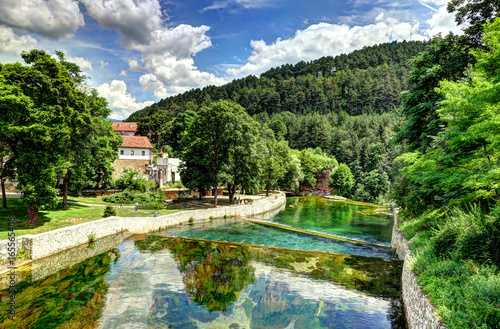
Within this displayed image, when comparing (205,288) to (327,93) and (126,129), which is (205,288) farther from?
(327,93)

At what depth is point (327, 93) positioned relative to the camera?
465ft

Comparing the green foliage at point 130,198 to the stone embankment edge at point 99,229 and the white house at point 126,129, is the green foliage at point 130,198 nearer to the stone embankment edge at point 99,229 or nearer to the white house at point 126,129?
the stone embankment edge at point 99,229

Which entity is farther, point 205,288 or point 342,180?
point 342,180

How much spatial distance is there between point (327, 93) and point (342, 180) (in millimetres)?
89757

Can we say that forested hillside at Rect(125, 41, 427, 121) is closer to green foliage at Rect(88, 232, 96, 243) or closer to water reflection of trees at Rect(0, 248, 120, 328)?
green foliage at Rect(88, 232, 96, 243)

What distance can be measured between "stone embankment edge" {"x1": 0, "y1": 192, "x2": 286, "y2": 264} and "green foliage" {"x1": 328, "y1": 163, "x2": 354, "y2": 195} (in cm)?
3606

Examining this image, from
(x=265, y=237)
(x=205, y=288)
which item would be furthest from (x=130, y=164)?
(x=205, y=288)

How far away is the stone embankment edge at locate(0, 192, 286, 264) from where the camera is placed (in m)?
14.7

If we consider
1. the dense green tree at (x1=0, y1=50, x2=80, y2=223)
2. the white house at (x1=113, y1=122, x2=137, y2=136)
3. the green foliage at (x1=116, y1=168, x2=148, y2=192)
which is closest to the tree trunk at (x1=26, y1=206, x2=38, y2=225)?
the dense green tree at (x1=0, y1=50, x2=80, y2=223)

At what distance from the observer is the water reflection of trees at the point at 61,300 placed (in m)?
9.68

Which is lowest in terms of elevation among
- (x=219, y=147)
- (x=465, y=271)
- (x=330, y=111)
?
(x=465, y=271)

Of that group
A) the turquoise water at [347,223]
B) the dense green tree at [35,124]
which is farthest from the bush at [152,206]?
the turquoise water at [347,223]

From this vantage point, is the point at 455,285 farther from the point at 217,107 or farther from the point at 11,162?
the point at 217,107

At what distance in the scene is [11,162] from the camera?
17453 mm
